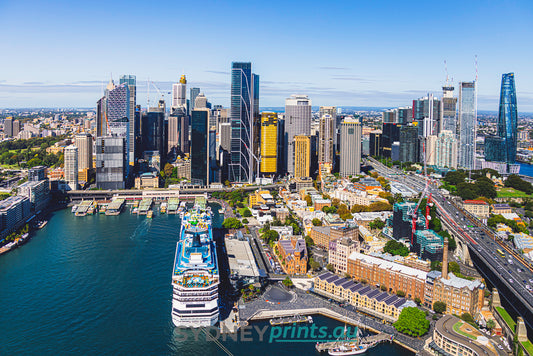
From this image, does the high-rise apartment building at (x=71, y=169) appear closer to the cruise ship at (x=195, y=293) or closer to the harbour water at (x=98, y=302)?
the harbour water at (x=98, y=302)

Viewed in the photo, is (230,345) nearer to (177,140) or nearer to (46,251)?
(46,251)

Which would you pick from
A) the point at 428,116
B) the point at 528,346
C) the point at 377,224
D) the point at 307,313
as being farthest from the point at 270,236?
the point at 428,116

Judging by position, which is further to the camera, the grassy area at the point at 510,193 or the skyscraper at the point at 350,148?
the skyscraper at the point at 350,148

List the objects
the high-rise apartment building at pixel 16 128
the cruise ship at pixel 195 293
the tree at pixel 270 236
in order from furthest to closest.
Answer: the high-rise apartment building at pixel 16 128, the tree at pixel 270 236, the cruise ship at pixel 195 293

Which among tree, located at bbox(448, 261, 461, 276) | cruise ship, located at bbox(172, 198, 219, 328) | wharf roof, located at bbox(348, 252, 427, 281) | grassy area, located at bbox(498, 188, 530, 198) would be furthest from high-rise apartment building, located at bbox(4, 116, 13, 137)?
tree, located at bbox(448, 261, 461, 276)

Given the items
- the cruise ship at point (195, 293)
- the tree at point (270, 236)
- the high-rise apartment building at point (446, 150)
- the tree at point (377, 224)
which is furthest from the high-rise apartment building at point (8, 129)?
the cruise ship at point (195, 293)
